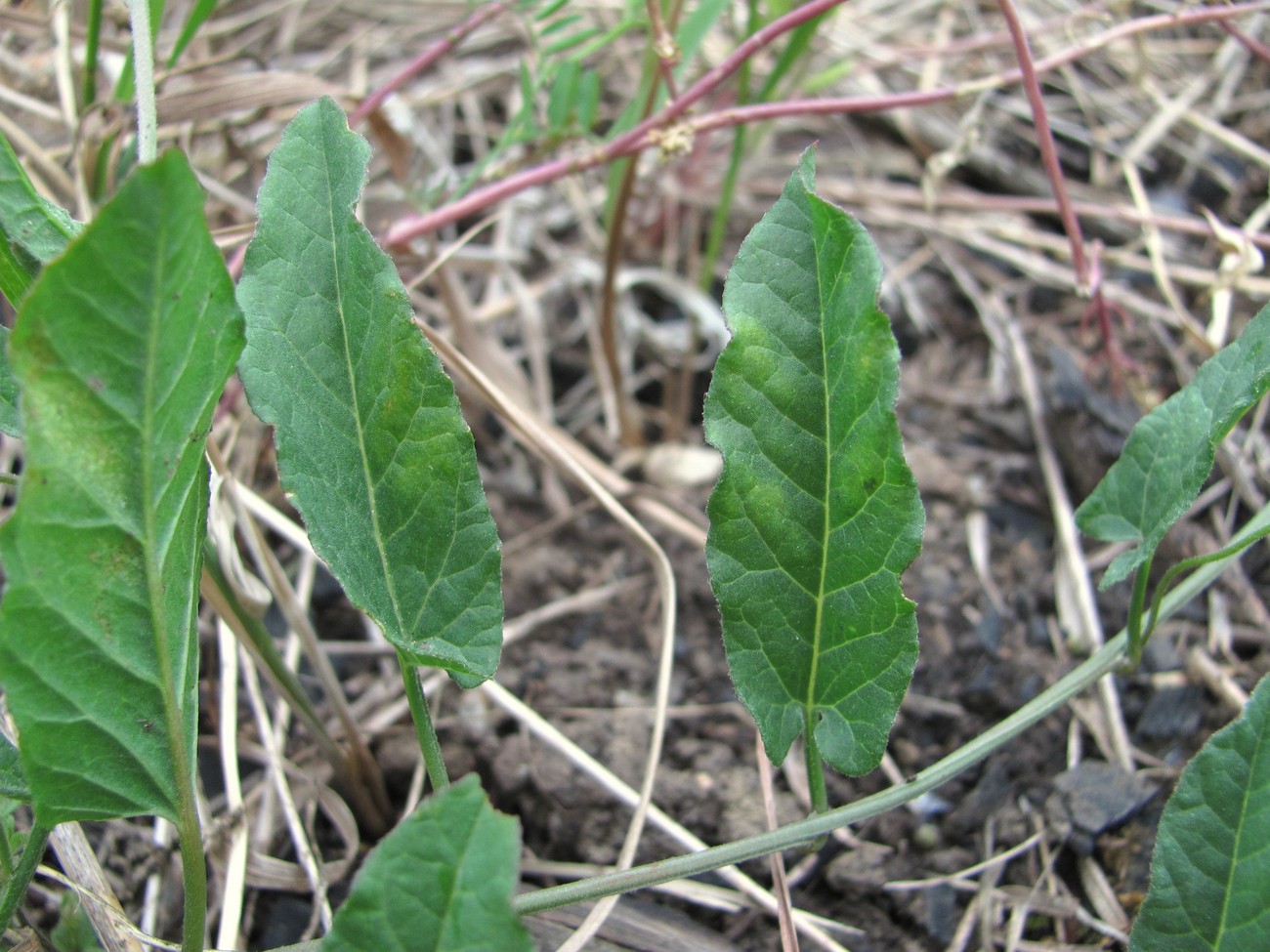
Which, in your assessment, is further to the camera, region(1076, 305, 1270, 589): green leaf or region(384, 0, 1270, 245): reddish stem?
region(384, 0, 1270, 245): reddish stem

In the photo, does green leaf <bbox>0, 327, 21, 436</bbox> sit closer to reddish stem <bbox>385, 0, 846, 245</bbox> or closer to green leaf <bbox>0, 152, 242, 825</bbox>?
green leaf <bbox>0, 152, 242, 825</bbox>

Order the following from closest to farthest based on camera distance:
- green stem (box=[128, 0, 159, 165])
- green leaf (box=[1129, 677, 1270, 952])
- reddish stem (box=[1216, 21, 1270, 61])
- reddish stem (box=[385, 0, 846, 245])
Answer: green leaf (box=[1129, 677, 1270, 952]) → green stem (box=[128, 0, 159, 165]) → reddish stem (box=[385, 0, 846, 245]) → reddish stem (box=[1216, 21, 1270, 61])

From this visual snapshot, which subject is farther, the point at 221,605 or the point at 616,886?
the point at 221,605

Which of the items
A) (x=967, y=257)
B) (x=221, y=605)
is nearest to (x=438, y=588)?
(x=221, y=605)

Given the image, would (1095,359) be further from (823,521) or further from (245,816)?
(245,816)

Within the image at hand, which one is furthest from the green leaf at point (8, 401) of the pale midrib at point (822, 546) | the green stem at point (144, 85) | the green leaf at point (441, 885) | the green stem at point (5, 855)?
the pale midrib at point (822, 546)

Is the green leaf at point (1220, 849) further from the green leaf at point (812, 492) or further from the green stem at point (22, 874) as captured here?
the green stem at point (22, 874)

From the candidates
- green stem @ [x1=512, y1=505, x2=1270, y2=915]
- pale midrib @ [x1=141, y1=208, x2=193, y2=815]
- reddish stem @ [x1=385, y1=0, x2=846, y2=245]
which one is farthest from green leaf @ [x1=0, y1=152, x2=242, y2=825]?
reddish stem @ [x1=385, y1=0, x2=846, y2=245]
